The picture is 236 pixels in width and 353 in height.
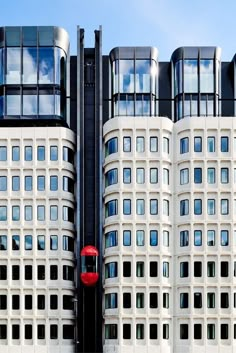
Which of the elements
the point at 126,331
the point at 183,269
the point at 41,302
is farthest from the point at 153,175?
the point at 41,302

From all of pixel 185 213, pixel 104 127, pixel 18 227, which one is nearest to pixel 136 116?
pixel 104 127

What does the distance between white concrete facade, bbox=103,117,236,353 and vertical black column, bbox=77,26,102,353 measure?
5.66 ft

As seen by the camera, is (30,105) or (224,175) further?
(30,105)

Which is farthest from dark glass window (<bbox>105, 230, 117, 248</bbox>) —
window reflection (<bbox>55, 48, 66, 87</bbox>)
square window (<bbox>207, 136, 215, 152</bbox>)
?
window reflection (<bbox>55, 48, 66, 87</bbox>)

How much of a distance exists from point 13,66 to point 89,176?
17533 mm

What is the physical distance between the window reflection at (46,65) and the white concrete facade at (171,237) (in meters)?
10.6

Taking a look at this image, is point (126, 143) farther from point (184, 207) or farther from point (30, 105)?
point (30, 105)

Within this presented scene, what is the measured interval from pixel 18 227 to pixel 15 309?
10081 millimetres

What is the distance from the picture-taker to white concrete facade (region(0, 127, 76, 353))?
252ft

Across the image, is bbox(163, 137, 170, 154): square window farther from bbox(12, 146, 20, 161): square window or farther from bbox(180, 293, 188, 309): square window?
bbox(12, 146, 20, 161): square window

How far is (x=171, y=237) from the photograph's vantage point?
78000 millimetres

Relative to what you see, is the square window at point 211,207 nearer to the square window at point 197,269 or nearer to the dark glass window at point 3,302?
the square window at point 197,269

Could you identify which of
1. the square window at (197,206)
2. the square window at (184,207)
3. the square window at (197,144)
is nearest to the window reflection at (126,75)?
the square window at (197,144)

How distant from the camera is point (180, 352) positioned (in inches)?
2948
